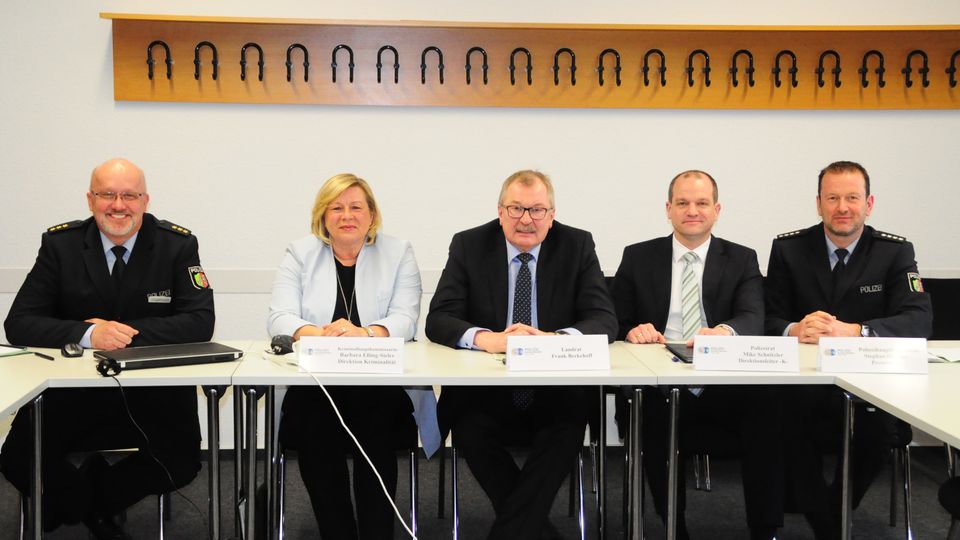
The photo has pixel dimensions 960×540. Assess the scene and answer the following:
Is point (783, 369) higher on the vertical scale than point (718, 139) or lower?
lower

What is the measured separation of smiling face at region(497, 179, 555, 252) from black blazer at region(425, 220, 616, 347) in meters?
0.07

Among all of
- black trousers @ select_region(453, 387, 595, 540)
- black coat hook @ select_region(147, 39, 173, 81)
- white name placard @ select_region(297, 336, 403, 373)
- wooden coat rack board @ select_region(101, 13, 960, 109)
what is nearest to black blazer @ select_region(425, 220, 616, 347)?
black trousers @ select_region(453, 387, 595, 540)

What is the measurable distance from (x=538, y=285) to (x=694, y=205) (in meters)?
0.69

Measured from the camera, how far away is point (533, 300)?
117 inches

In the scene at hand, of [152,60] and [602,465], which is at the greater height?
[152,60]

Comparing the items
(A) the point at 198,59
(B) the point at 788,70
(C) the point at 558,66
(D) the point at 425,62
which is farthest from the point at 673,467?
(A) the point at 198,59

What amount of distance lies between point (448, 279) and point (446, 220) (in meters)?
1.10

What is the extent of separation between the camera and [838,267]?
3131mm

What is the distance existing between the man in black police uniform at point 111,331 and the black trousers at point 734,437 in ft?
5.01

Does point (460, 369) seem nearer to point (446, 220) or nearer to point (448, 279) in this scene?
point (448, 279)

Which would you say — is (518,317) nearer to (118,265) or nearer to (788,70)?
(118,265)

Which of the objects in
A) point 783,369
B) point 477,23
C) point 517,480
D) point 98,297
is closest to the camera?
point 783,369

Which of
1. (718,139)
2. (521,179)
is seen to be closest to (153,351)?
(521,179)

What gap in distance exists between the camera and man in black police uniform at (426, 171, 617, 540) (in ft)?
8.31
